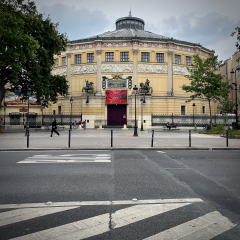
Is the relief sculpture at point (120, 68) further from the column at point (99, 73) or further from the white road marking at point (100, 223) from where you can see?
the white road marking at point (100, 223)

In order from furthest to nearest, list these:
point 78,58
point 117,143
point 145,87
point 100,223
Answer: point 78,58, point 145,87, point 117,143, point 100,223

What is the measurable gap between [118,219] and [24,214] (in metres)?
1.80

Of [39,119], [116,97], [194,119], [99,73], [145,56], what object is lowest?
[194,119]

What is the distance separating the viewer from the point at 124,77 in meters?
43.5

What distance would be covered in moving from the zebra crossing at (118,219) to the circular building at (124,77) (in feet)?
122

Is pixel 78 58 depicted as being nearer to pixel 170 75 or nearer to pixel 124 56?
pixel 124 56

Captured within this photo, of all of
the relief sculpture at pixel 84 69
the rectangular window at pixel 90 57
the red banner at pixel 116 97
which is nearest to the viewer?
the red banner at pixel 116 97

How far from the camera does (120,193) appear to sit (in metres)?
5.61

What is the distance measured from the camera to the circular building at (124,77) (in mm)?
43000

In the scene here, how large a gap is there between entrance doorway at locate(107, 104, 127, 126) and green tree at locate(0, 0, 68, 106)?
1243cm

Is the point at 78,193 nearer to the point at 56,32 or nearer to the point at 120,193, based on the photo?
the point at 120,193

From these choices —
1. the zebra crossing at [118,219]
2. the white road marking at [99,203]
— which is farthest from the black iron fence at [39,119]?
the zebra crossing at [118,219]

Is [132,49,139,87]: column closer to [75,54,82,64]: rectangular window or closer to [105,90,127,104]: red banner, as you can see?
[105,90,127,104]: red banner

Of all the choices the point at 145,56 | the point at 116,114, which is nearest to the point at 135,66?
the point at 145,56
